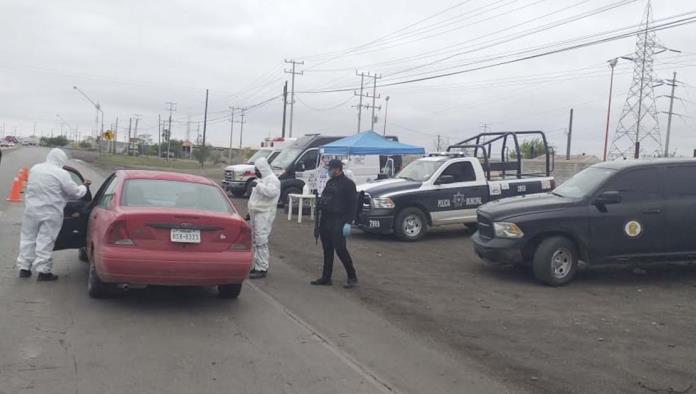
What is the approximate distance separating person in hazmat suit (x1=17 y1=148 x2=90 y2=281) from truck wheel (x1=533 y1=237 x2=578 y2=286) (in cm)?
638

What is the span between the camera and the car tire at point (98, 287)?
7500 mm

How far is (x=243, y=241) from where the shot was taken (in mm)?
7531

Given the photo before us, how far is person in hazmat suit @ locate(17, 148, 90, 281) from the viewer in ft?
27.6

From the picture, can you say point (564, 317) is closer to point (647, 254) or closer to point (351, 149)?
point (647, 254)

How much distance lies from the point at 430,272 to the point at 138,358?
231 inches

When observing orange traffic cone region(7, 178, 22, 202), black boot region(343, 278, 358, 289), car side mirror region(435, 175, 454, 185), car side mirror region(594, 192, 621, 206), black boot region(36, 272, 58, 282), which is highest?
car side mirror region(435, 175, 454, 185)

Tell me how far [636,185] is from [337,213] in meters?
4.60

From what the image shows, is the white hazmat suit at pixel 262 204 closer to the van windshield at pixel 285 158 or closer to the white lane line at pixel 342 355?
the white lane line at pixel 342 355

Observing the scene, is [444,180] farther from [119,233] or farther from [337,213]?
[119,233]

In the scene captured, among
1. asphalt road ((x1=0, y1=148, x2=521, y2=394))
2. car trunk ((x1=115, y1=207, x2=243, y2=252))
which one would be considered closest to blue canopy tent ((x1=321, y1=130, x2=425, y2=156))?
asphalt road ((x1=0, y1=148, x2=521, y2=394))

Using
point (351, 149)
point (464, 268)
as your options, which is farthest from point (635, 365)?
point (351, 149)

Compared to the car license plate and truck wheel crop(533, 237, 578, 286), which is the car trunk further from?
truck wheel crop(533, 237, 578, 286)

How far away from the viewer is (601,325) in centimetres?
737

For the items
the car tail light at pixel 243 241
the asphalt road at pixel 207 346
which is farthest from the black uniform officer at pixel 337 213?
the car tail light at pixel 243 241
